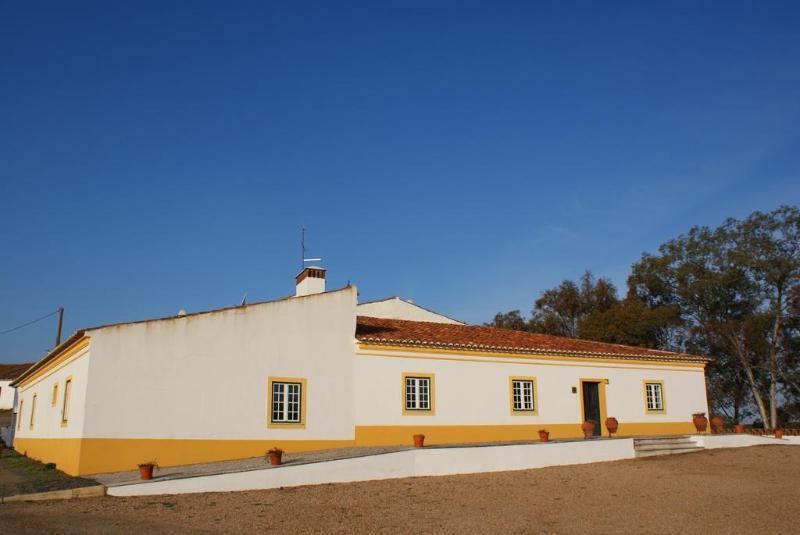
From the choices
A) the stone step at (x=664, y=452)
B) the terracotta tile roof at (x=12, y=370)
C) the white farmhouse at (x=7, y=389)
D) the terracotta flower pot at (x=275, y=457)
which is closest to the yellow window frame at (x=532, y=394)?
the stone step at (x=664, y=452)

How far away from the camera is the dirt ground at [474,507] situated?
10.7 meters

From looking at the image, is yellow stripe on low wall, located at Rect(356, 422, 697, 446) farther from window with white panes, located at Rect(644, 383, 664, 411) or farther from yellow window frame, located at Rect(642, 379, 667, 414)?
window with white panes, located at Rect(644, 383, 664, 411)

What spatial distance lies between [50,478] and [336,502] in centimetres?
757

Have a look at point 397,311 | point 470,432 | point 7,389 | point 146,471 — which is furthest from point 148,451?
point 7,389

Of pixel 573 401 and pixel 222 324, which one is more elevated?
pixel 222 324

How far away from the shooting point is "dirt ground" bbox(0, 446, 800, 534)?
1073cm

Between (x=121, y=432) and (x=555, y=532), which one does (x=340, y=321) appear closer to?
(x=121, y=432)

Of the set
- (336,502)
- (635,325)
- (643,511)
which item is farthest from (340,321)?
(635,325)

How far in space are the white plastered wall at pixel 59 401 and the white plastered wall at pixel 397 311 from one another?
14613mm

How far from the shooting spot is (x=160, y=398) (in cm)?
1702

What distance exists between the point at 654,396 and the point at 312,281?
14.3 m

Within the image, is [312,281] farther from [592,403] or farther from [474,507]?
[474,507]

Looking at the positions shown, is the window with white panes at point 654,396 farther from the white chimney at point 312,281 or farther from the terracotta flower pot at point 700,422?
the white chimney at point 312,281

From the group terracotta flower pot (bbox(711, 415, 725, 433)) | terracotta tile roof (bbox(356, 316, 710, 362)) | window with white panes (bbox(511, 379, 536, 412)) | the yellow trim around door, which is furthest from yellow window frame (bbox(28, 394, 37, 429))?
terracotta flower pot (bbox(711, 415, 725, 433))
